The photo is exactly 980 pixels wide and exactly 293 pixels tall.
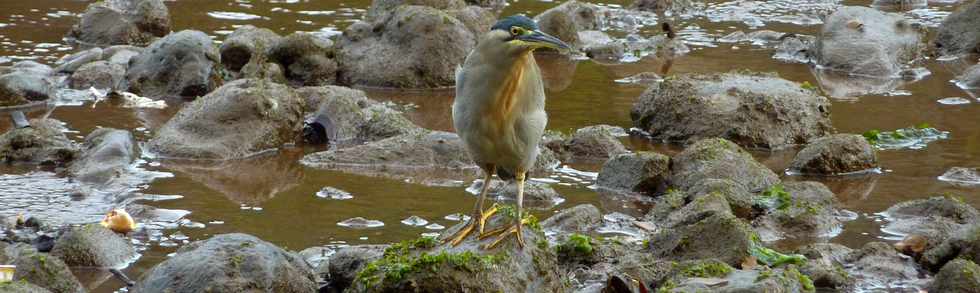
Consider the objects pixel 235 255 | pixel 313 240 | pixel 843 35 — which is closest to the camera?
pixel 235 255

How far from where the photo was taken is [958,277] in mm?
7781

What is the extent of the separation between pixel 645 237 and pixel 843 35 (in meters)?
7.73

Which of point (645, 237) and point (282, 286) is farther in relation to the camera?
point (645, 237)

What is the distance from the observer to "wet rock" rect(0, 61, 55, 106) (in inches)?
533

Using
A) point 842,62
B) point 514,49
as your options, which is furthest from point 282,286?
point 842,62

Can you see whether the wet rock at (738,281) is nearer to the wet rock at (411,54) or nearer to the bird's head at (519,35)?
the bird's head at (519,35)

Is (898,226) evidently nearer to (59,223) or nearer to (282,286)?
(282,286)

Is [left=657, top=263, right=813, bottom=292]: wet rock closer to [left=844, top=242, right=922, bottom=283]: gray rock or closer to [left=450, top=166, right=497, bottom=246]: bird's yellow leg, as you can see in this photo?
[left=450, top=166, right=497, bottom=246]: bird's yellow leg

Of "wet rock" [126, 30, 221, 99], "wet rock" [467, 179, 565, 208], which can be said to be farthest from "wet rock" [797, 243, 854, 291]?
"wet rock" [126, 30, 221, 99]

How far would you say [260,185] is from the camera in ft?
36.2

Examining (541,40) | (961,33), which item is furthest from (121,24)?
(541,40)

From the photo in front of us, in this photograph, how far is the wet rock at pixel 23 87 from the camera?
44.4ft

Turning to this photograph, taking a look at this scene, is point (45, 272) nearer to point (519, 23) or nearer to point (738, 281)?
point (519, 23)

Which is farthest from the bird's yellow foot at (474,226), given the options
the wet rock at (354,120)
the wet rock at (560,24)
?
the wet rock at (560,24)
